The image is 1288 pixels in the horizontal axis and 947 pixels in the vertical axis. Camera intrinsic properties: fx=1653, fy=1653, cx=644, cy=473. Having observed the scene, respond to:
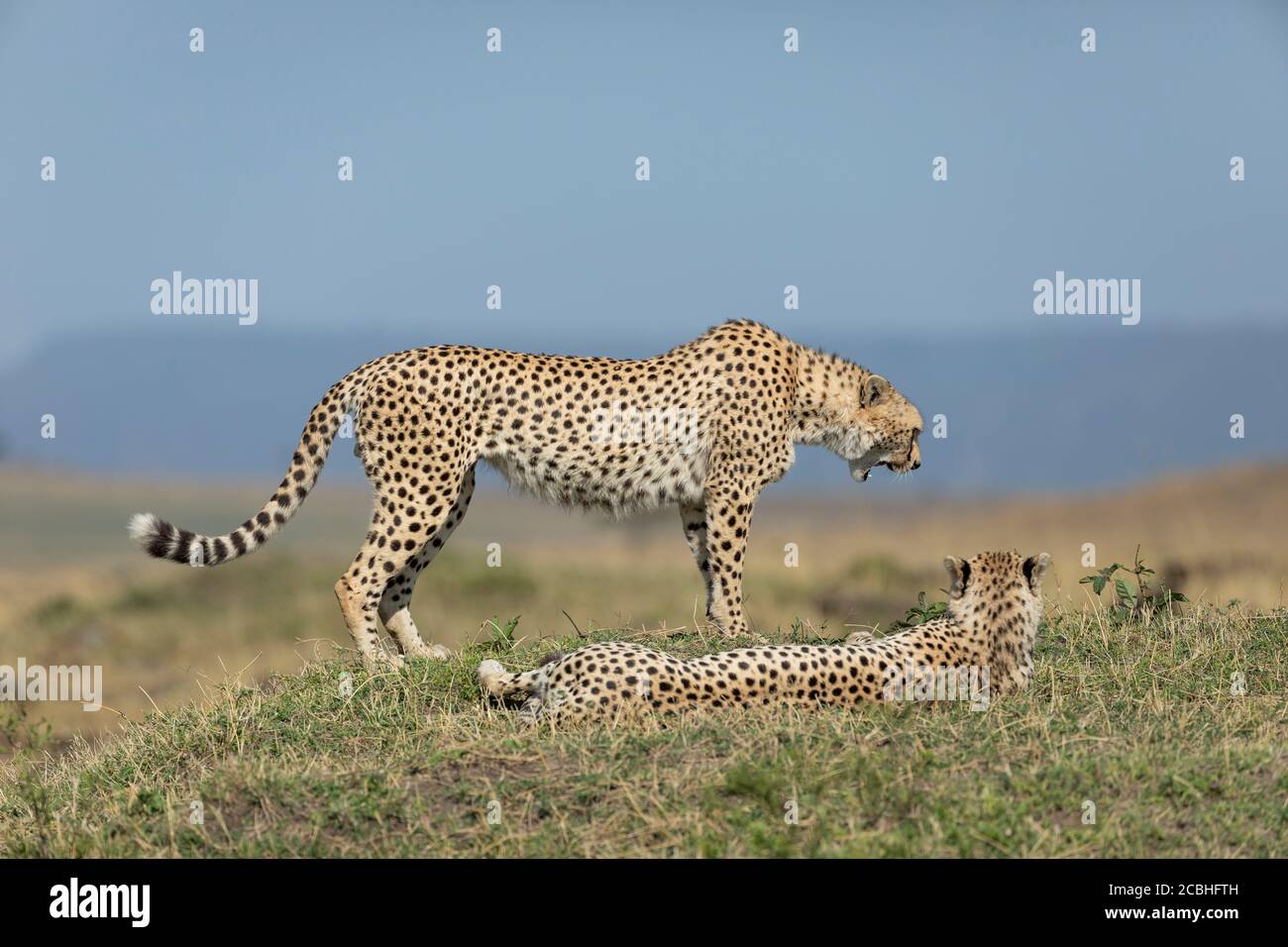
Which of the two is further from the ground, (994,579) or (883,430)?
(883,430)

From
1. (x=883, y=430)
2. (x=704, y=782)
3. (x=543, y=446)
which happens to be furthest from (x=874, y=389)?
(x=704, y=782)

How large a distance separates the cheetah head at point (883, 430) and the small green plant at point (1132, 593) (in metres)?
1.14

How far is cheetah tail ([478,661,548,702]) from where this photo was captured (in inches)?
265

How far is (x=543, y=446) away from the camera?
26.3ft

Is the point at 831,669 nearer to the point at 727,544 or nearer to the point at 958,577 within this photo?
the point at 958,577

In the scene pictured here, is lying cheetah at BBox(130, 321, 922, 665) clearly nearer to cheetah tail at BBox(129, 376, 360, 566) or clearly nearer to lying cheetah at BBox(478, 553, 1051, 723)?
cheetah tail at BBox(129, 376, 360, 566)

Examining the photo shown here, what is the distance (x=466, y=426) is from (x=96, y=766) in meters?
2.27

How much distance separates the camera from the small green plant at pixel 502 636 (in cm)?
770

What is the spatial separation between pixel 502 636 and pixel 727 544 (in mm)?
1204

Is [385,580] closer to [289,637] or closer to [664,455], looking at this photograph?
[664,455]

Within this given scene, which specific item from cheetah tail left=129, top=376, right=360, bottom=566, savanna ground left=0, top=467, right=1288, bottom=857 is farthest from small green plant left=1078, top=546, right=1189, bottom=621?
cheetah tail left=129, top=376, right=360, bottom=566

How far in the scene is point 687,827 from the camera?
5.45m

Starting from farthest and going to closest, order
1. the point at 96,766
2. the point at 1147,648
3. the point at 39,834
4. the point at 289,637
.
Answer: the point at 289,637 → the point at 1147,648 → the point at 96,766 → the point at 39,834
